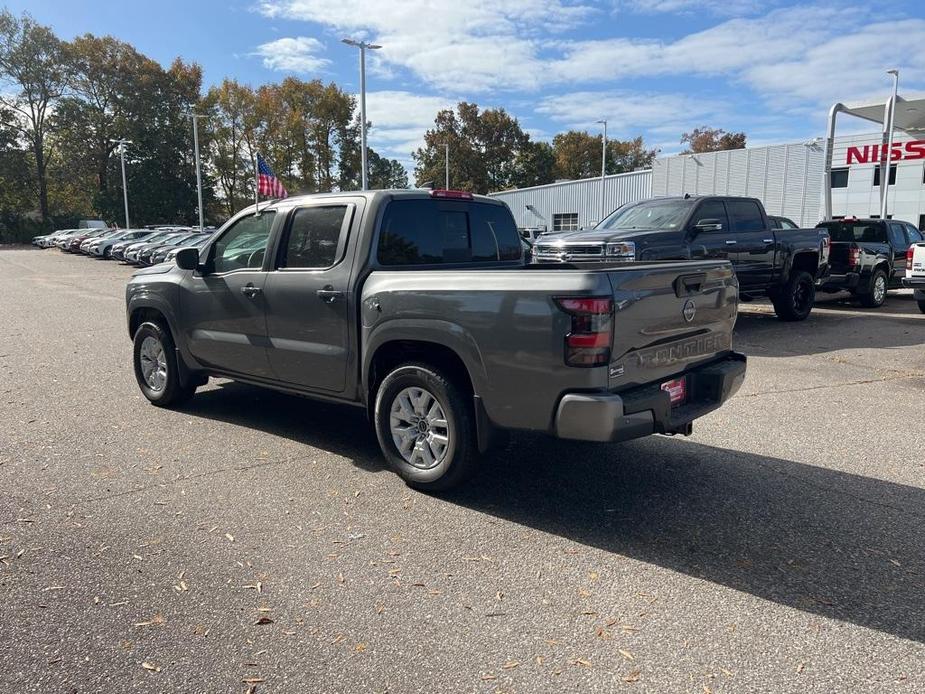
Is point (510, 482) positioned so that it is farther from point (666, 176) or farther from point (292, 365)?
point (666, 176)

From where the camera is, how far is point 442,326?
13.8 feet

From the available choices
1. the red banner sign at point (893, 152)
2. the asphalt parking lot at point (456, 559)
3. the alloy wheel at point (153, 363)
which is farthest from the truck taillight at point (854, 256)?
the red banner sign at point (893, 152)

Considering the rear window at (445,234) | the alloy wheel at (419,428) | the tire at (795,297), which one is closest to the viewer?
the alloy wheel at (419,428)

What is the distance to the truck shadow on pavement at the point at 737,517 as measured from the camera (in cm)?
336

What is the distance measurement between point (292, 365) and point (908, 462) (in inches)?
181

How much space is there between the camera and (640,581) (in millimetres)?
3434

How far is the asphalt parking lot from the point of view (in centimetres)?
278

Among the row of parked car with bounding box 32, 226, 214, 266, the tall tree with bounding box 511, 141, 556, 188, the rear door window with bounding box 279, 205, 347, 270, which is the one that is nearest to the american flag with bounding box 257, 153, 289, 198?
the row of parked car with bounding box 32, 226, 214, 266

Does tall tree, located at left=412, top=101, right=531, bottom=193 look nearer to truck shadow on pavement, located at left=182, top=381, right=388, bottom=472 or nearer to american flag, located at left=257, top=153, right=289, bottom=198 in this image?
american flag, located at left=257, top=153, right=289, bottom=198

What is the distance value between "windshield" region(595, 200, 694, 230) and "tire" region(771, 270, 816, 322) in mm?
2679

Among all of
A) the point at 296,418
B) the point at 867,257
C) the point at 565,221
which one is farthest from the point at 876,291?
the point at 565,221

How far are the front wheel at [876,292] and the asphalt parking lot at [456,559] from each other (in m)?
9.81

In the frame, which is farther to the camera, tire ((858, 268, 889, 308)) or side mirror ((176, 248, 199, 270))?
tire ((858, 268, 889, 308))

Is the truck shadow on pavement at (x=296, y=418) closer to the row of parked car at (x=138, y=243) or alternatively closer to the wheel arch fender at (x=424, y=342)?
the wheel arch fender at (x=424, y=342)
